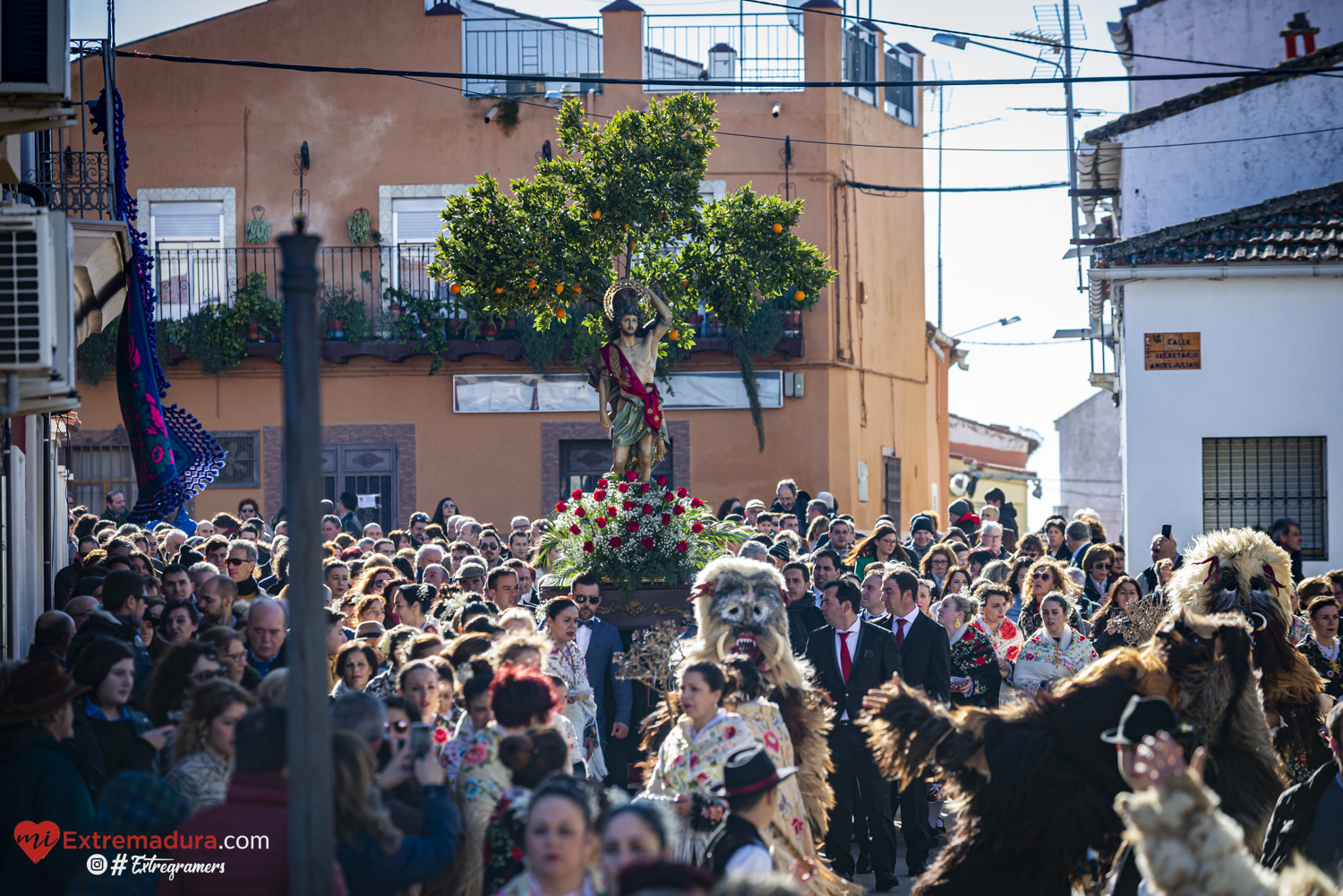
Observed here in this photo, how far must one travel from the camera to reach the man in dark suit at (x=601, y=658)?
9219 millimetres

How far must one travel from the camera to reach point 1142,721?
4.35 m

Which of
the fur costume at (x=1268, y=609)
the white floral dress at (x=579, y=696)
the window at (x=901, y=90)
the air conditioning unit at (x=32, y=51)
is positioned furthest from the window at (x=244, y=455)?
the fur costume at (x=1268, y=609)

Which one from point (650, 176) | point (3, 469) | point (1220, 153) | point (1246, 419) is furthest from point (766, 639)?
point (1220, 153)

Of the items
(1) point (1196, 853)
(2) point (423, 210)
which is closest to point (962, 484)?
→ (2) point (423, 210)

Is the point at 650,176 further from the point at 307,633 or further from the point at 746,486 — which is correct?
the point at 307,633

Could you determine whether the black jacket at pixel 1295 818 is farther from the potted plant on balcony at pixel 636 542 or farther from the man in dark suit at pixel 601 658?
the potted plant on balcony at pixel 636 542

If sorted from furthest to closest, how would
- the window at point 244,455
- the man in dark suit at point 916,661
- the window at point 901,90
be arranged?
the window at point 901,90 < the window at point 244,455 < the man in dark suit at point 916,661

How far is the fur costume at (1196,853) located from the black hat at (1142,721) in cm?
58

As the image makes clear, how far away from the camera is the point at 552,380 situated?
20.9m

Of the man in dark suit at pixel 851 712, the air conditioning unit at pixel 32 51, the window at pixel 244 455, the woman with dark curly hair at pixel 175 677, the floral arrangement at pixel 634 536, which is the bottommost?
the man in dark suit at pixel 851 712

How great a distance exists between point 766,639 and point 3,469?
5.05m

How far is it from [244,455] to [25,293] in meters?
15.4

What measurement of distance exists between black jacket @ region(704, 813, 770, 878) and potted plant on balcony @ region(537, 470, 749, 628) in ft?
18.1

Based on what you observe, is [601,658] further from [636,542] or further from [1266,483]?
[1266,483]
